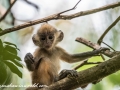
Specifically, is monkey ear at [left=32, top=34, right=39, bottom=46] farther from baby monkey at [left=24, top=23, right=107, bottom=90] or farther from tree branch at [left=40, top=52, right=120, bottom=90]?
tree branch at [left=40, top=52, right=120, bottom=90]

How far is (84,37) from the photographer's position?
135 centimetres

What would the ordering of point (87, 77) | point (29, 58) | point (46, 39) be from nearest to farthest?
1. point (87, 77)
2. point (29, 58)
3. point (46, 39)

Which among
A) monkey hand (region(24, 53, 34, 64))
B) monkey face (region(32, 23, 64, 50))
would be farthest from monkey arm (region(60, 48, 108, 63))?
monkey hand (region(24, 53, 34, 64))

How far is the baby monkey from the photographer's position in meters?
1.12

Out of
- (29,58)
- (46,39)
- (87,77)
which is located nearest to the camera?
(87,77)

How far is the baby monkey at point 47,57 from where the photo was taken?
112 centimetres

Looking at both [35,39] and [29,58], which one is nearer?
[29,58]

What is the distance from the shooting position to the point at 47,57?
4.13ft

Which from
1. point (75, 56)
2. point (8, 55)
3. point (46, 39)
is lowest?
point (75, 56)

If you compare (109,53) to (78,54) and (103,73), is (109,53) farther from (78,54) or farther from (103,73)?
(103,73)

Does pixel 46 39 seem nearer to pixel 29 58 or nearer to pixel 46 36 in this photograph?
pixel 46 36

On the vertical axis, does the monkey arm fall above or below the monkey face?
below

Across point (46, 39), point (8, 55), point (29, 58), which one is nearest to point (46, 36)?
point (46, 39)

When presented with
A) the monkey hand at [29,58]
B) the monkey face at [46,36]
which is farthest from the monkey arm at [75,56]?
the monkey hand at [29,58]
